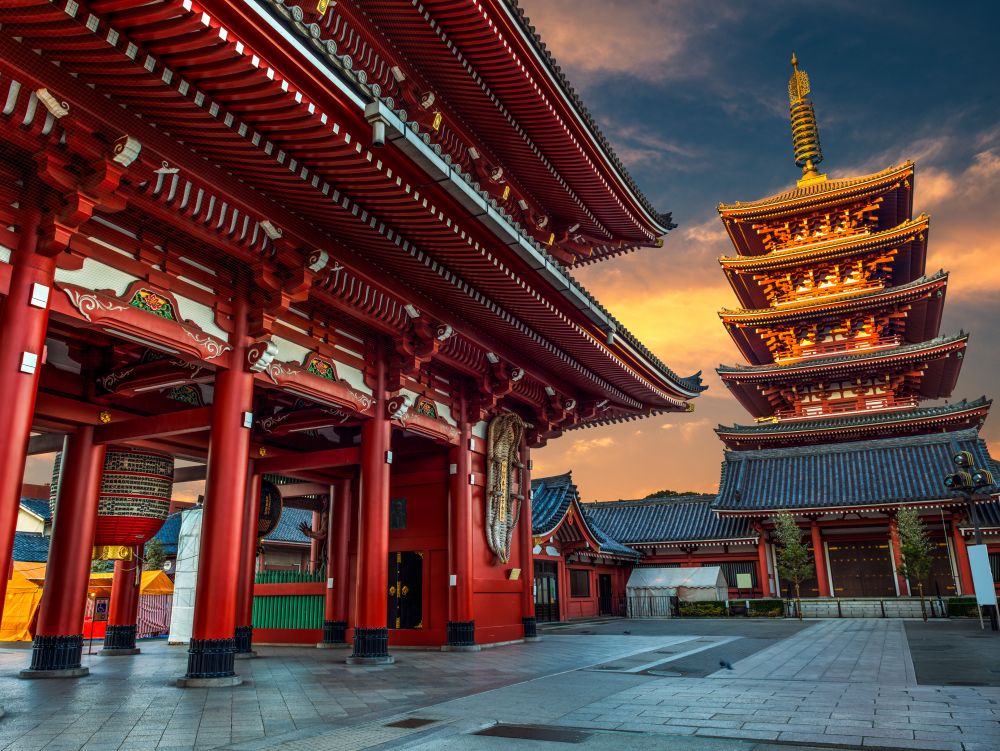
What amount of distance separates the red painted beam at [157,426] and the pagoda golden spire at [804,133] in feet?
134

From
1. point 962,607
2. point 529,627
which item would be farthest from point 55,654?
point 962,607

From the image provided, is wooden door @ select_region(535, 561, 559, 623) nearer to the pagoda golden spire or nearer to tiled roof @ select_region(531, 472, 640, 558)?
tiled roof @ select_region(531, 472, 640, 558)

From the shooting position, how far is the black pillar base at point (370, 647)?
11.9 metres

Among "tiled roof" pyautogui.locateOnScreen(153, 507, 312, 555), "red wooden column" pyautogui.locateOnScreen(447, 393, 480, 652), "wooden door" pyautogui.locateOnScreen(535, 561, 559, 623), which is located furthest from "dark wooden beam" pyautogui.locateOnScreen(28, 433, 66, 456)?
"tiled roof" pyautogui.locateOnScreen(153, 507, 312, 555)

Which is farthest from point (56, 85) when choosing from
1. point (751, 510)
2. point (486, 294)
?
point (751, 510)

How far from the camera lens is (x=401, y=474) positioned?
648 inches

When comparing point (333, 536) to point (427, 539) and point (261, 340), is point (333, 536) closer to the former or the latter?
point (427, 539)

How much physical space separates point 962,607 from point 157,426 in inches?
1098

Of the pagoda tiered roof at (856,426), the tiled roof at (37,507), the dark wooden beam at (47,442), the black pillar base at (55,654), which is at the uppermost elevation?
the pagoda tiered roof at (856,426)

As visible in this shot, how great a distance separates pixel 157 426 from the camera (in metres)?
11.0

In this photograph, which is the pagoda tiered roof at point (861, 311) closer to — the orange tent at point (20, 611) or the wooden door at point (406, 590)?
the wooden door at point (406, 590)

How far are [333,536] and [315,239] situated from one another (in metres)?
9.53

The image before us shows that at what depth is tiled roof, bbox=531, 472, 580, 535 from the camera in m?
27.9

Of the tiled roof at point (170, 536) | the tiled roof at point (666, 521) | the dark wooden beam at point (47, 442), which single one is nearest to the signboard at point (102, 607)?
the tiled roof at point (170, 536)
